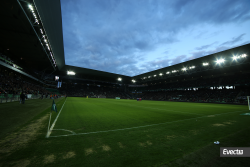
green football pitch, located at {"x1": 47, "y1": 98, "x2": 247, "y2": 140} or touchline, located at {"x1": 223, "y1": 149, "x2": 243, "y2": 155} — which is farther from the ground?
touchline, located at {"x1": 223, "y1": 149, "x2": 243, "y2": 155}

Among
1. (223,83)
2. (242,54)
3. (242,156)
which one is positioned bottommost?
(242,156)

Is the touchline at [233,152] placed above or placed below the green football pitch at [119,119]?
above

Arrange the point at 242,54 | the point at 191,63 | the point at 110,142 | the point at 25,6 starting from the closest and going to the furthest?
the point at 110,142 < the point at 25,6 < the point at 242,54 < the point at 191,63

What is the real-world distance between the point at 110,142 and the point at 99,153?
0.73 meters

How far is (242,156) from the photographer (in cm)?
283

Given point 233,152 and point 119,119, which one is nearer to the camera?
point 233,152

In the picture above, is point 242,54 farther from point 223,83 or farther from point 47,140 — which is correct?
point 47,140

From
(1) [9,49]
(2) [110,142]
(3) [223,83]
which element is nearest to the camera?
(2) [110,142]

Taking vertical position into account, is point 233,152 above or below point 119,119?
above

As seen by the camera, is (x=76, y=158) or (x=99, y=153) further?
(x=99, y=153)

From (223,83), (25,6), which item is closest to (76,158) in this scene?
(25,6)

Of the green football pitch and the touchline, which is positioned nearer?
the touchline

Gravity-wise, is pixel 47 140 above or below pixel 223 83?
below

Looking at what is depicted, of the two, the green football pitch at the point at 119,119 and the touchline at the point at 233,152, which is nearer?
the touchline at the point at 233,152
